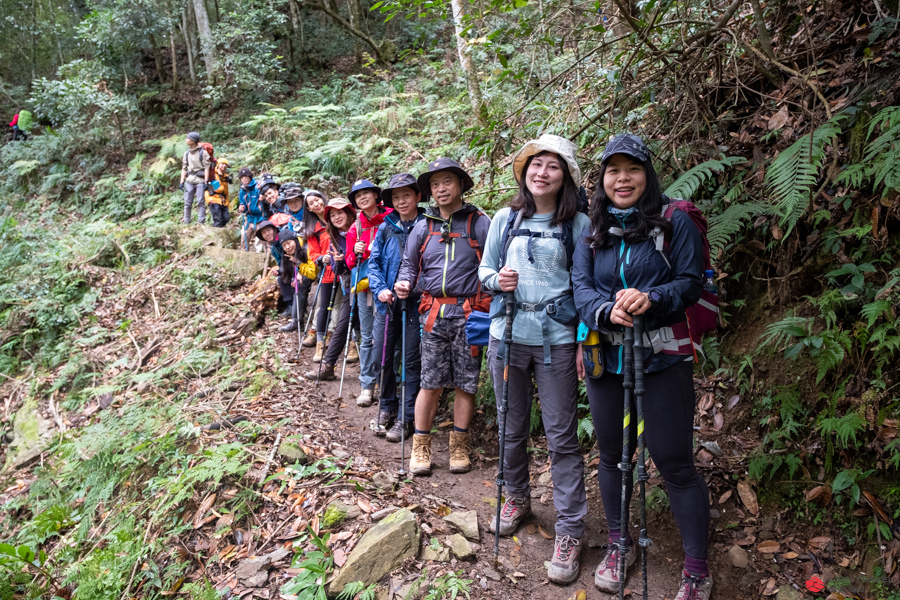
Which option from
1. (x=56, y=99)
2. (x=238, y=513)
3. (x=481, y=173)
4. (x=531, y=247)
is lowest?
(x=238, y=513)

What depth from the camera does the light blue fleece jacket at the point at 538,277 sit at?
3.59 meters

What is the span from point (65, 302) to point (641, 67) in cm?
1242

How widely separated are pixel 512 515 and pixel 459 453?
1073 millimetres

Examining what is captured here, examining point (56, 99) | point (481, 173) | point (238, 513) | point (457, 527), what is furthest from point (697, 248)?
point (56, 99)

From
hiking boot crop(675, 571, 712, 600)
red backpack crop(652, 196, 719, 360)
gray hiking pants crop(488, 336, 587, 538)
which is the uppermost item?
red backpack crop(652, 196, 719, 360)

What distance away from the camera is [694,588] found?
10.0 ft

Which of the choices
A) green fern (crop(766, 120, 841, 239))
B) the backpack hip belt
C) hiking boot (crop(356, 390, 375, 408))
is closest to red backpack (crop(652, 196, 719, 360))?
the backpack hip belt

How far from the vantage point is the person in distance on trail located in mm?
7781

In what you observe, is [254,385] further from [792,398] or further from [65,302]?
[65,302]

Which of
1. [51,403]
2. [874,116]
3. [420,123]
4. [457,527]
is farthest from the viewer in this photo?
[420,123]

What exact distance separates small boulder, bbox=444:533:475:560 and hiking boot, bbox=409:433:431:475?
1015 mm

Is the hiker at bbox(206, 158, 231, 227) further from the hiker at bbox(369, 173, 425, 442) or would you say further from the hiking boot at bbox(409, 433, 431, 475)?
the hiking boot at bbox(409, 433, 431, 475)

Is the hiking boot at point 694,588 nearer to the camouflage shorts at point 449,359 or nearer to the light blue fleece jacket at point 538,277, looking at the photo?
the light blue fleece jacket at point 538,277

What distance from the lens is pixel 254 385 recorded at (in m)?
7.02
